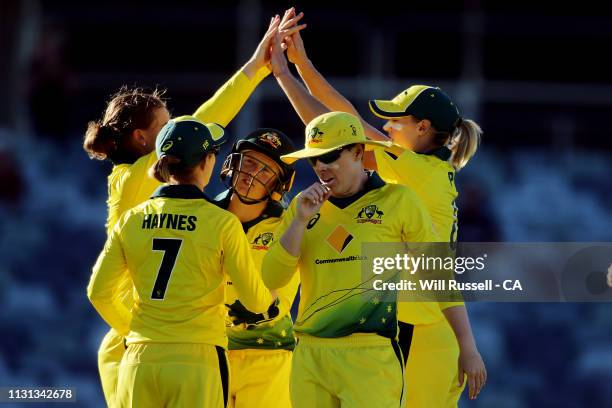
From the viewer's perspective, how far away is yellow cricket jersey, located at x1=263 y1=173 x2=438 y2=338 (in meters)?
4.15

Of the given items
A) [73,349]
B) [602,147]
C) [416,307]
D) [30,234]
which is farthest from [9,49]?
[416,307]

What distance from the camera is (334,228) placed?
4.23m

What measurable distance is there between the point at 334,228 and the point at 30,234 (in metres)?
7.29

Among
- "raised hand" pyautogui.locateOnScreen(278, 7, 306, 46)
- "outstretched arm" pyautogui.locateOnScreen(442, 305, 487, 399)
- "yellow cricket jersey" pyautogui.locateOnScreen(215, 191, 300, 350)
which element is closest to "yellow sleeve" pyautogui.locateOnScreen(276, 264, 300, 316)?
"yellow cricket jersey" pyautogui.locateOnScreen(215, 191, 300, 350)

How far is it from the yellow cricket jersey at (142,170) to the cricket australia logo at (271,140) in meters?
0.25

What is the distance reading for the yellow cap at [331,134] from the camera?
4191mm

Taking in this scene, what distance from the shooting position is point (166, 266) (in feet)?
13.9

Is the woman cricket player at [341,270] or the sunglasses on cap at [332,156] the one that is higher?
the sunglasses on cap at [332,156]

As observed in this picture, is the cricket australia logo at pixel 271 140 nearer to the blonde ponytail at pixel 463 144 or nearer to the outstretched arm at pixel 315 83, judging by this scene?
the outstretched arm at pixel 315 83

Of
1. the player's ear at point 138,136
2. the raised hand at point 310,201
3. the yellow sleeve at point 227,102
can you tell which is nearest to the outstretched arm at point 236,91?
the yellow sleeve at point 227,102

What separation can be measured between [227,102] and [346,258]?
1.25 meters

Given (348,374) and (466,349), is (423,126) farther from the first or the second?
(348,374)

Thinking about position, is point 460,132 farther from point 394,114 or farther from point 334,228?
point 334,228

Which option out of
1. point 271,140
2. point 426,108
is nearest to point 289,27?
point 271,140
